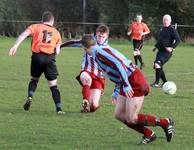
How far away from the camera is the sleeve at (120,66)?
23.8 ft

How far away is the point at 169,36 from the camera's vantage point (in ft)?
48.2

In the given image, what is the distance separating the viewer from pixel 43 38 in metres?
9.96

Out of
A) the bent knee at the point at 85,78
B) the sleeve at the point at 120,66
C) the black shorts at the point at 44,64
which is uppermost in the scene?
the sleeve at the point at 120,66

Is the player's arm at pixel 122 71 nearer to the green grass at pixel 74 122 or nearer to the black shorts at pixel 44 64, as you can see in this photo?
the green grass at pixel 74 122

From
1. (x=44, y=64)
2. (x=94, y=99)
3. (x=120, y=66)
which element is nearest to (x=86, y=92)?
(x=94, y=99)

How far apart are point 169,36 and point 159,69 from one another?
3.02 ft

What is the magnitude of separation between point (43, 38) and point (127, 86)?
10.3ft

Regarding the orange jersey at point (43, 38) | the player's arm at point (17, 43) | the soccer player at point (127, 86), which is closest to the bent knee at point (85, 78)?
the orange jersey at point (43, 38)

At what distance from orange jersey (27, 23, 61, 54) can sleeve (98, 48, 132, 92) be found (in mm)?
2802

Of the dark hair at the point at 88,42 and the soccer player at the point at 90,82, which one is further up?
the dark hair at the point at 88,42

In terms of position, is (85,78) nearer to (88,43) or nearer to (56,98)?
(56,98)

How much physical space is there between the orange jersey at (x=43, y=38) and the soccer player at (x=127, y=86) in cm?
257

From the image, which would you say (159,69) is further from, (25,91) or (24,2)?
(24,2)

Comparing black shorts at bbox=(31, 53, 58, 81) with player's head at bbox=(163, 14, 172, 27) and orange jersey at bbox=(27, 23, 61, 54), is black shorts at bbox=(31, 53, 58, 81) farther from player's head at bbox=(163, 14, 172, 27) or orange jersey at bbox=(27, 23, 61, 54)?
player's head at bbox=(163, 14, 172, 27)
